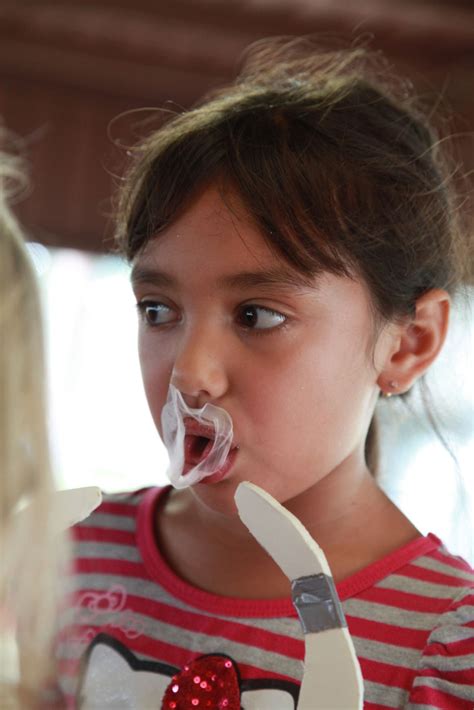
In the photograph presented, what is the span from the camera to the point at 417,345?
1.16 m

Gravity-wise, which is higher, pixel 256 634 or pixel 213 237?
pixel 213 237

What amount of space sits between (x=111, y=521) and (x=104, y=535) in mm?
21

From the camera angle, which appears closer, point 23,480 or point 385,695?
point 23,480

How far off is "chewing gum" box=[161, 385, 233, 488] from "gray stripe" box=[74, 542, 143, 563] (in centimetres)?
23

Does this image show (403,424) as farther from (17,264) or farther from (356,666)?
(17,264)

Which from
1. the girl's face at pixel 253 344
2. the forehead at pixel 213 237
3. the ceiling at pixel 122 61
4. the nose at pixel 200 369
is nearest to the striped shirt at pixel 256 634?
the girl's face at pixel 253 344

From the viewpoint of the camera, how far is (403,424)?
52.6 inches

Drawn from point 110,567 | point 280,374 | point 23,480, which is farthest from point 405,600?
point 23,480

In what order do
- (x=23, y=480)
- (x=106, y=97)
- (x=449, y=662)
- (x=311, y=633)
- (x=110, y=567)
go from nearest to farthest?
1. (x=23, y=480)
2. (x=311, y=633)
3. (x=449, y=662)
4. (x=110, y=567)
5. (x=106, y=97)

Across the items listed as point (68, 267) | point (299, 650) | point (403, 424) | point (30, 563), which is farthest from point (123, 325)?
point (30, 563)

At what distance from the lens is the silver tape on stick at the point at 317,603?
0.85 meters

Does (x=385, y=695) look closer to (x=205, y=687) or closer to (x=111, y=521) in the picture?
(x=205, y=687)

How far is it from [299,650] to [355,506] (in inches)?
6.8

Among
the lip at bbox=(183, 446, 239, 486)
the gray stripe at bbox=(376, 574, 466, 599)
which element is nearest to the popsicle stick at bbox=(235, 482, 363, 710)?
the lip at bbox=(183, 446, 239, 486)
